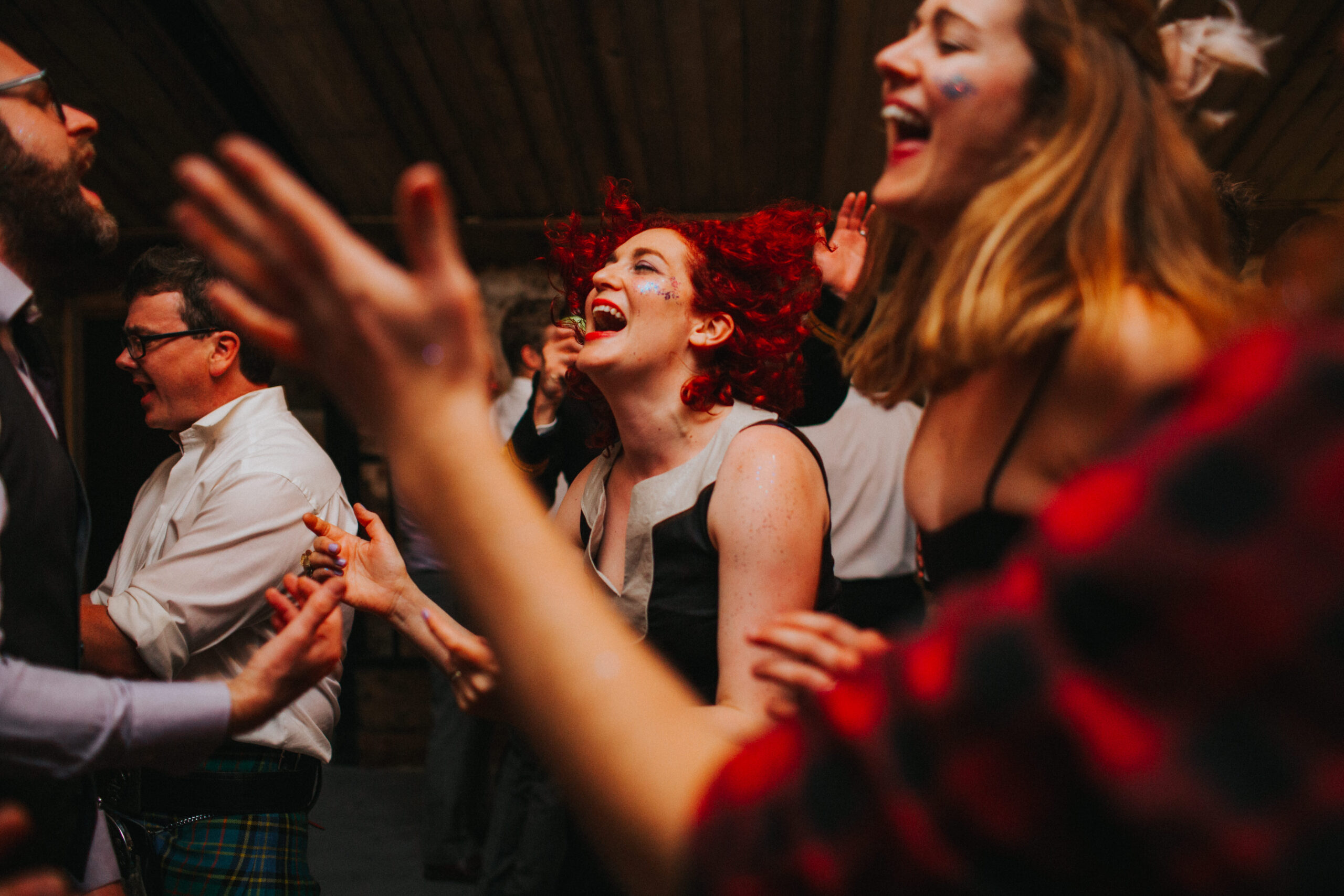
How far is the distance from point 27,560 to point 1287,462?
1.43m

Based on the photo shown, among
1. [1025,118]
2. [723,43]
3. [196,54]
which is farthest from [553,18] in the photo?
[1025,118]

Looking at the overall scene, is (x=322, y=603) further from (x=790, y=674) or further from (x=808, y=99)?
(x=808, y=99)

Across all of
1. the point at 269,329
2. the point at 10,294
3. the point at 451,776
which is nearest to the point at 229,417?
the point at 10,294

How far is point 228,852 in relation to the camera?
1861 millimetres

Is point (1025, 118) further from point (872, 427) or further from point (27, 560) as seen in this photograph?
point (872, 427)

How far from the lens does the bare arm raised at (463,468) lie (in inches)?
23.6

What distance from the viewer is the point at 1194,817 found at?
445 millimetres

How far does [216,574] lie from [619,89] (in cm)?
281

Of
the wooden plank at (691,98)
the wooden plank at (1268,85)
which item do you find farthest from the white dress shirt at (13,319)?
the wooden plank at (1268,85)

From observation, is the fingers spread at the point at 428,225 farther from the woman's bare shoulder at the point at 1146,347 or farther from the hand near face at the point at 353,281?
the woman's bare shoulder at the point at 1146,347

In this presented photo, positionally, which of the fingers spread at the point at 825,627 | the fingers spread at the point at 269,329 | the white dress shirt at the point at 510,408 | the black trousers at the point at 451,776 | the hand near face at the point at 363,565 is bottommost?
the black trousers at the point at 451,776

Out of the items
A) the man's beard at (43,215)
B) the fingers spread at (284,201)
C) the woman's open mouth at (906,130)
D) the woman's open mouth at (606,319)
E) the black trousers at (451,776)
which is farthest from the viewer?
the black trousers at (451,776)

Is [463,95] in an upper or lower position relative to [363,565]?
upper

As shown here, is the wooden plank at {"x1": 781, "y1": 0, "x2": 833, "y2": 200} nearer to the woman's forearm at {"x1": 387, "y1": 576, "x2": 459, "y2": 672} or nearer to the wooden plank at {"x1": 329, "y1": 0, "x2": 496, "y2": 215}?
the wooden plank at {"x1": 329, "y1": 0, "x2": 496, "y2": 215}
